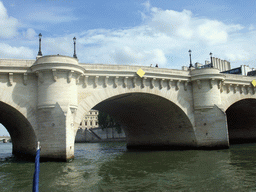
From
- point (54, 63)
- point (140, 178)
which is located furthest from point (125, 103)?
point (140, 178)

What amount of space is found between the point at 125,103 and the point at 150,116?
522 cm

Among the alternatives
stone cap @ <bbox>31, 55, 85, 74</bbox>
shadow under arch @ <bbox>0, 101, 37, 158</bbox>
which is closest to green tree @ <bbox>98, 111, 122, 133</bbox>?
shadow under arch @ <bbox>0, 101, 37, 158</bbox>

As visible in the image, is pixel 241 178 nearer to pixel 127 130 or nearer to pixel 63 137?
pixel 63 137

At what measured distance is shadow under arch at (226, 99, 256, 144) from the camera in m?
44.5

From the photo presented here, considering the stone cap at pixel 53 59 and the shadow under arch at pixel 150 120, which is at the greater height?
the stone cap at pixel 53 59

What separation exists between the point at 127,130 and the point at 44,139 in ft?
75.4

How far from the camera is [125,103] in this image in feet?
113

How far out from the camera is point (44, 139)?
→ 872 inches

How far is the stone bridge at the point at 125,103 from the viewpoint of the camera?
A: 22.6 metres

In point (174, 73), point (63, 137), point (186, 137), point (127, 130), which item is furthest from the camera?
point (127, 130)

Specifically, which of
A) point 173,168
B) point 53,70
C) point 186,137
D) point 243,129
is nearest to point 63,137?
point 53,70

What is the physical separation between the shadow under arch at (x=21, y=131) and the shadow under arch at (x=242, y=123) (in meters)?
32.8

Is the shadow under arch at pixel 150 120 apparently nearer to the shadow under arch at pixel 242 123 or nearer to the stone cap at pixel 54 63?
the stone cap at pixel 54 63

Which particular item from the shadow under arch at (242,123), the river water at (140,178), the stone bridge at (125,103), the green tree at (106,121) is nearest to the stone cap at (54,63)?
the stone bridge at (125,103)
